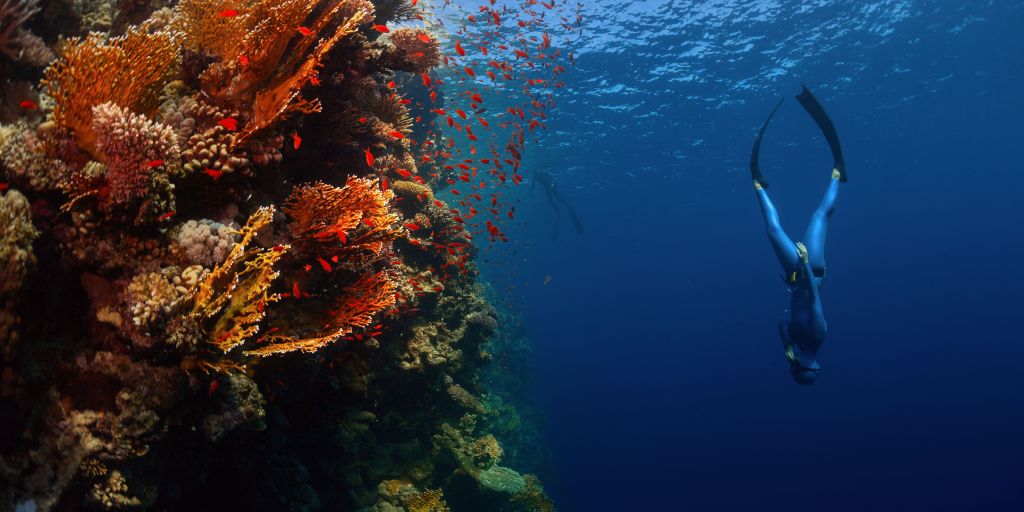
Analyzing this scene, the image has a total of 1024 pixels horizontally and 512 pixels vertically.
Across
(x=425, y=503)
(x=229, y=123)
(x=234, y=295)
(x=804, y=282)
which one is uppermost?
(x=229, y=123)

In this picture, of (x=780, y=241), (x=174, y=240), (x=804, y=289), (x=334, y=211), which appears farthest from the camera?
(x=780, y=241)

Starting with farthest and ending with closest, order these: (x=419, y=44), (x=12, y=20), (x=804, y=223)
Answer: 1. (x=804, y=223)
2. (x=419, y=44)
3. (x=12, y=20)

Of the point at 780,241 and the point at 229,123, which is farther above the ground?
the point at 229,123

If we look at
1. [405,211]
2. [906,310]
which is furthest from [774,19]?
[906,310]

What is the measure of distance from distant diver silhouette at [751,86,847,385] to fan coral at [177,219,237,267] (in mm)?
10080

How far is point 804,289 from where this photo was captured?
956cm

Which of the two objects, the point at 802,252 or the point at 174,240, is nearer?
the point at 174,240

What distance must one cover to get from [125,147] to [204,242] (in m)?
0.70

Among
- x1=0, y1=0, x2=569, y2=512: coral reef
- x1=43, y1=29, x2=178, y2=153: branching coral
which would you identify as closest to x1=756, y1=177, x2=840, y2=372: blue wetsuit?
x1=0, y1=0, x2=569, y2=512: coral reef

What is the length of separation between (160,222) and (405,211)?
6.57m

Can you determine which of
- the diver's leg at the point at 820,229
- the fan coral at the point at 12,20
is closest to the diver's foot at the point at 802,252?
the diver's leg at the point at 820,229

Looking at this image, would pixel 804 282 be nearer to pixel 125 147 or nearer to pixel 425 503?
pixel 425 503

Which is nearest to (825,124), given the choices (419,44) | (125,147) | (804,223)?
(419,44)

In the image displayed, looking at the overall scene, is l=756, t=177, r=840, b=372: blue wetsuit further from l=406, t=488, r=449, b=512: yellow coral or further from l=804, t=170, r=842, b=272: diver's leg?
l=406, t=488, r=449, b=512: yellow coral
